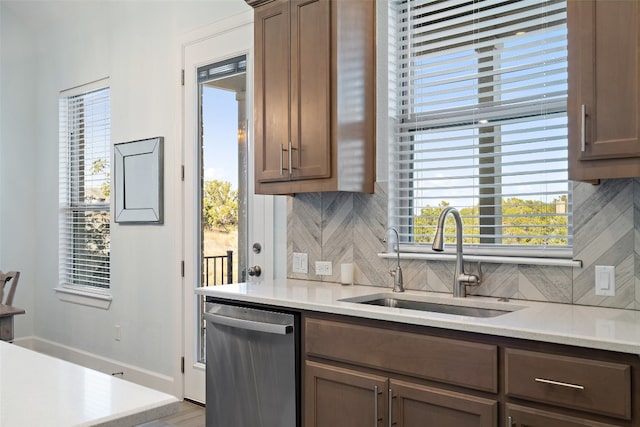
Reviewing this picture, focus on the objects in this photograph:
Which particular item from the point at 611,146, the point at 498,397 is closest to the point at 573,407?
the point at 498,397

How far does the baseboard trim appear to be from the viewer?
3.95 metres

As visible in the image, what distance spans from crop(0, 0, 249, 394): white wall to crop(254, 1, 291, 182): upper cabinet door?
27.2 inches

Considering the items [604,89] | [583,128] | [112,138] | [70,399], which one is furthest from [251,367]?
[112,138]

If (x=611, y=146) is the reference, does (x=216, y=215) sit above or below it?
below

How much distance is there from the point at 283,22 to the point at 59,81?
308 centimetres

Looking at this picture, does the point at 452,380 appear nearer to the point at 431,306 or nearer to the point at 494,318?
the point at 494,318

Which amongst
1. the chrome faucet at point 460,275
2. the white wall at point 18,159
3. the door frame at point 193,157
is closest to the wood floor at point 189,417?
the door frame at point 193,157

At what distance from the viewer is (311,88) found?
2771 mm

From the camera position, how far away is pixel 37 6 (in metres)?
5.07

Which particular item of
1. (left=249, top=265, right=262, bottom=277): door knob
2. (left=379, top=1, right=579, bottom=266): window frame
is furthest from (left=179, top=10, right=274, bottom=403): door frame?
(left=379, top=1, right=579, bottom=266): window frame

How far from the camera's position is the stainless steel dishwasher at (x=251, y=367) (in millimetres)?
2402

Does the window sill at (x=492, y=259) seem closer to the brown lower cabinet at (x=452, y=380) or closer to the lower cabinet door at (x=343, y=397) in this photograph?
the brown lower cabinet at (x=452, y=380)

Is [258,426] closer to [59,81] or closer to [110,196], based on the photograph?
[110,196]

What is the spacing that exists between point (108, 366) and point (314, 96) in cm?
294
